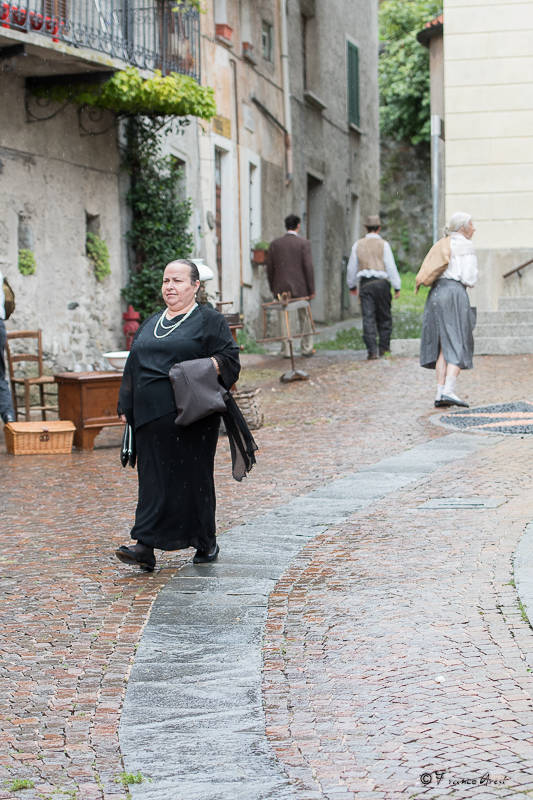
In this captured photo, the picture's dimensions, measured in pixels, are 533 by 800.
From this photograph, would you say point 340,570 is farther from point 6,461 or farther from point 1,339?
point 1,339

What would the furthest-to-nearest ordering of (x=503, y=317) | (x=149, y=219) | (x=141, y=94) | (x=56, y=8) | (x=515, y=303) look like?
(x=515, y=303) < (x=503, y=317) < (x=149, y=219) < (x=141, y=94) < (x=56, y=8)

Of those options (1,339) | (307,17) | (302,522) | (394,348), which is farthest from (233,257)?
(302,522)

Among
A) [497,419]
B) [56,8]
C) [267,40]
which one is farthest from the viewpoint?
[267,40]

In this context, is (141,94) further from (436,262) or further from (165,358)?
(165,358)

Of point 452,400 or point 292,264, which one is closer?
point 452,400

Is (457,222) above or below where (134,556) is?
above

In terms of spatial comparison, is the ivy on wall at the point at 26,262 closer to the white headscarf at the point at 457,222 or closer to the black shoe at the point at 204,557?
the white headscarf at the point at 457,222

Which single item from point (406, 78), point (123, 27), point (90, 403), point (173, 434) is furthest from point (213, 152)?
point (406, 78)

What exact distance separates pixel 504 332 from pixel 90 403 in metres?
8.24

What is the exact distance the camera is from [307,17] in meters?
25.3

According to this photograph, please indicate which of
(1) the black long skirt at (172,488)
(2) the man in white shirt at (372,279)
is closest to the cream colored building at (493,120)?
(2) the man in white shirt at (372,279)

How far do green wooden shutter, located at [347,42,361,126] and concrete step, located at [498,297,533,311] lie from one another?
434 inches

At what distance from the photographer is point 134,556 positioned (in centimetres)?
620

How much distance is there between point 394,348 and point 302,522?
35.3 feet
